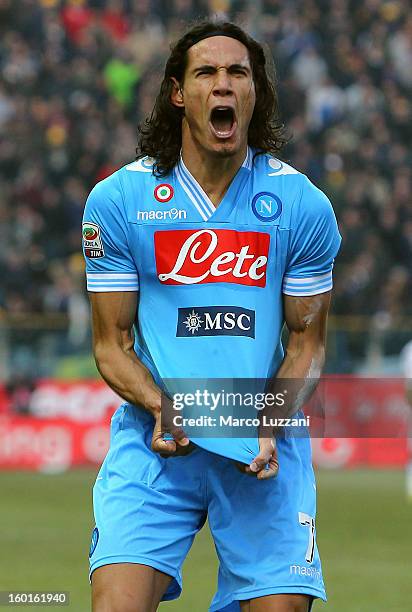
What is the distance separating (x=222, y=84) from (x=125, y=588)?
1688 mm

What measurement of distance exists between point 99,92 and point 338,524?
29.8 ft

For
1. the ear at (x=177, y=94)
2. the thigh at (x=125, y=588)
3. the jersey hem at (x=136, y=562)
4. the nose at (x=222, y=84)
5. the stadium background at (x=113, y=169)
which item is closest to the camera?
the thigh at (x=125, y=588)

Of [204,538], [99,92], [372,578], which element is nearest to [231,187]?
[372,578]

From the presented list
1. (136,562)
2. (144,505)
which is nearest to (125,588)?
(136,562)

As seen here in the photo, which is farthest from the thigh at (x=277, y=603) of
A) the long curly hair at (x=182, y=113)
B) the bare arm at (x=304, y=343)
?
the long curly hair at (x=182, y=113)

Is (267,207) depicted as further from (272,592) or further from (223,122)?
(272,592)

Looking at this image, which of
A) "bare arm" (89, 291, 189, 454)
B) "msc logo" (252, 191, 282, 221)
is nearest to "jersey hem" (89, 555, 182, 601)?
"bare arm" (89, 291, 189, 454)

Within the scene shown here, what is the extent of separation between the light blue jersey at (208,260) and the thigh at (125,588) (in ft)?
1.58

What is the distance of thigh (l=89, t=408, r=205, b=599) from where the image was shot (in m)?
4.72

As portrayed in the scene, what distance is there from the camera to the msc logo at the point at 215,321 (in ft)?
15.9

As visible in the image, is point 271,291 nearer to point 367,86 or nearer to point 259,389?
point 259,389

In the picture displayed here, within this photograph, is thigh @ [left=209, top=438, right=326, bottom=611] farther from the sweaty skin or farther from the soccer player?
the sweaty skin

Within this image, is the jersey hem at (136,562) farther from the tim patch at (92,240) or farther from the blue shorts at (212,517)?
the tim patch at (92,240)

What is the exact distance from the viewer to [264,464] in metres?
4.72
